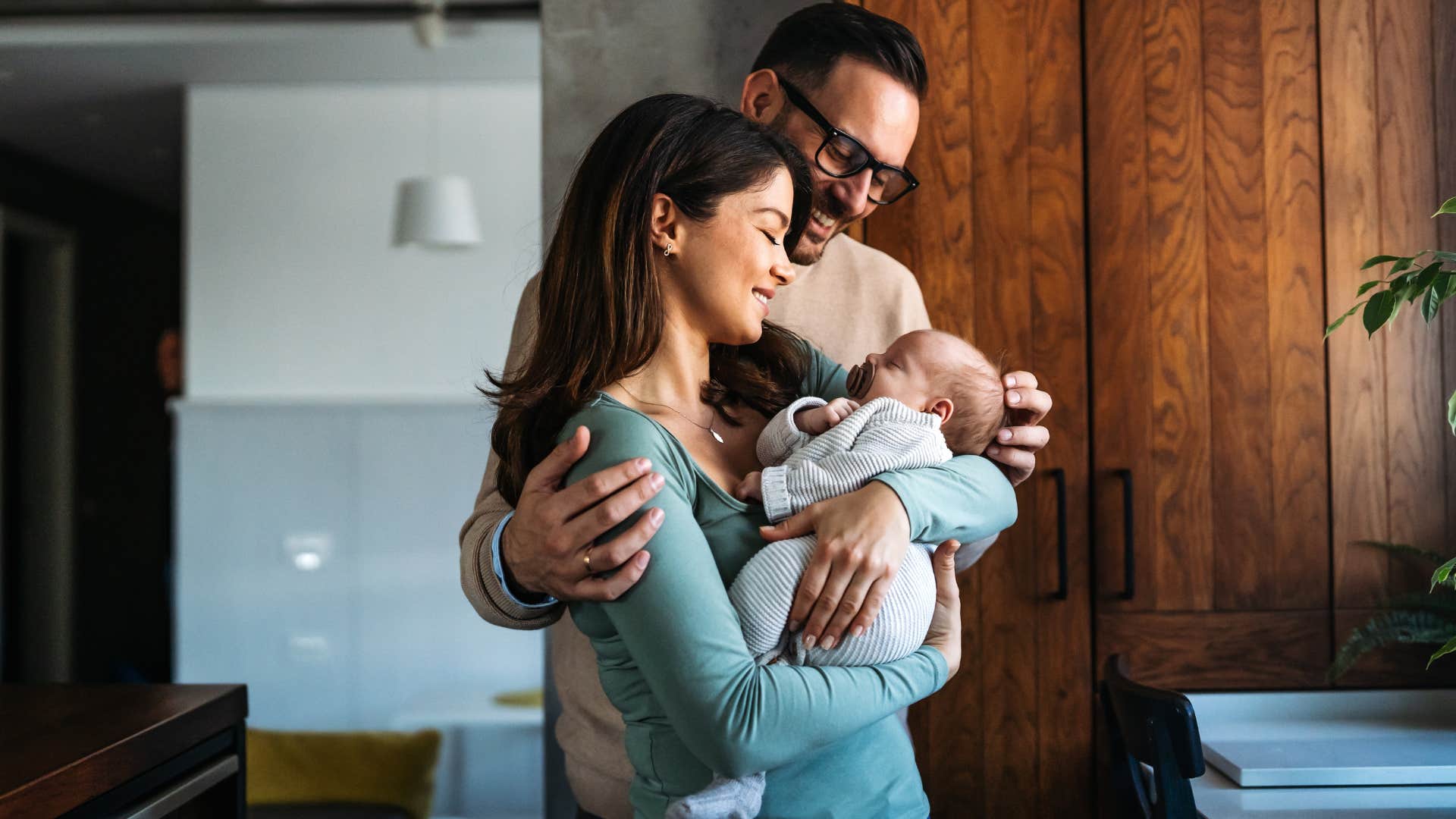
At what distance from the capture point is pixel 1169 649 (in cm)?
201

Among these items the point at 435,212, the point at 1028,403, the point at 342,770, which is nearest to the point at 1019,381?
the point at 1028,403

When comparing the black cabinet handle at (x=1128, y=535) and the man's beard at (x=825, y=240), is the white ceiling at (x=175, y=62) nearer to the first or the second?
the man's beard at (x=825, y=240)

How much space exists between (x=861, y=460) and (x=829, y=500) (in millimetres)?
79

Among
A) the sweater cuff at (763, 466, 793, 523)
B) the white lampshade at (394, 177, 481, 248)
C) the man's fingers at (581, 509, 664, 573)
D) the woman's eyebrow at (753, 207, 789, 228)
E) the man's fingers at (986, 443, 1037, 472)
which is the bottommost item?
the man's fingers at (581, 509, 664, 573)

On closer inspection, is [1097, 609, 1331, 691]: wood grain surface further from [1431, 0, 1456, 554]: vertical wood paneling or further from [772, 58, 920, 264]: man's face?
[772, 58, 920, 264]: man's face

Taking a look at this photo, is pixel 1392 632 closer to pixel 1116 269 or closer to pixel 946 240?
pixel 1116 269

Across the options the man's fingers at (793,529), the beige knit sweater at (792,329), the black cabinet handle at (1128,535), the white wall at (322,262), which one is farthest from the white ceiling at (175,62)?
the man's fingers at (793,529)

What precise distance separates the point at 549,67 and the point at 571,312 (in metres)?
1.25

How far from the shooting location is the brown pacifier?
1415 millimetres

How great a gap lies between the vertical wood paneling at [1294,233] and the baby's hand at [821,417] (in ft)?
3.73

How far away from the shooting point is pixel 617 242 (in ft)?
3.91

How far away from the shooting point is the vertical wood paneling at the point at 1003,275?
199cm

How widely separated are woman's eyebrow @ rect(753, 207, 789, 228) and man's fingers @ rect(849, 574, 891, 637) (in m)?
0.43

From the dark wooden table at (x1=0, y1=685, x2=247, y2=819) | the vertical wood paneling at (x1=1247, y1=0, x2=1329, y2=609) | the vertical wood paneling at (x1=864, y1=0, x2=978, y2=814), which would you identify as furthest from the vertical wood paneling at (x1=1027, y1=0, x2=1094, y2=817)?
the dark wooden table at (x1=0, y1=685, x2=247, y2=819)
